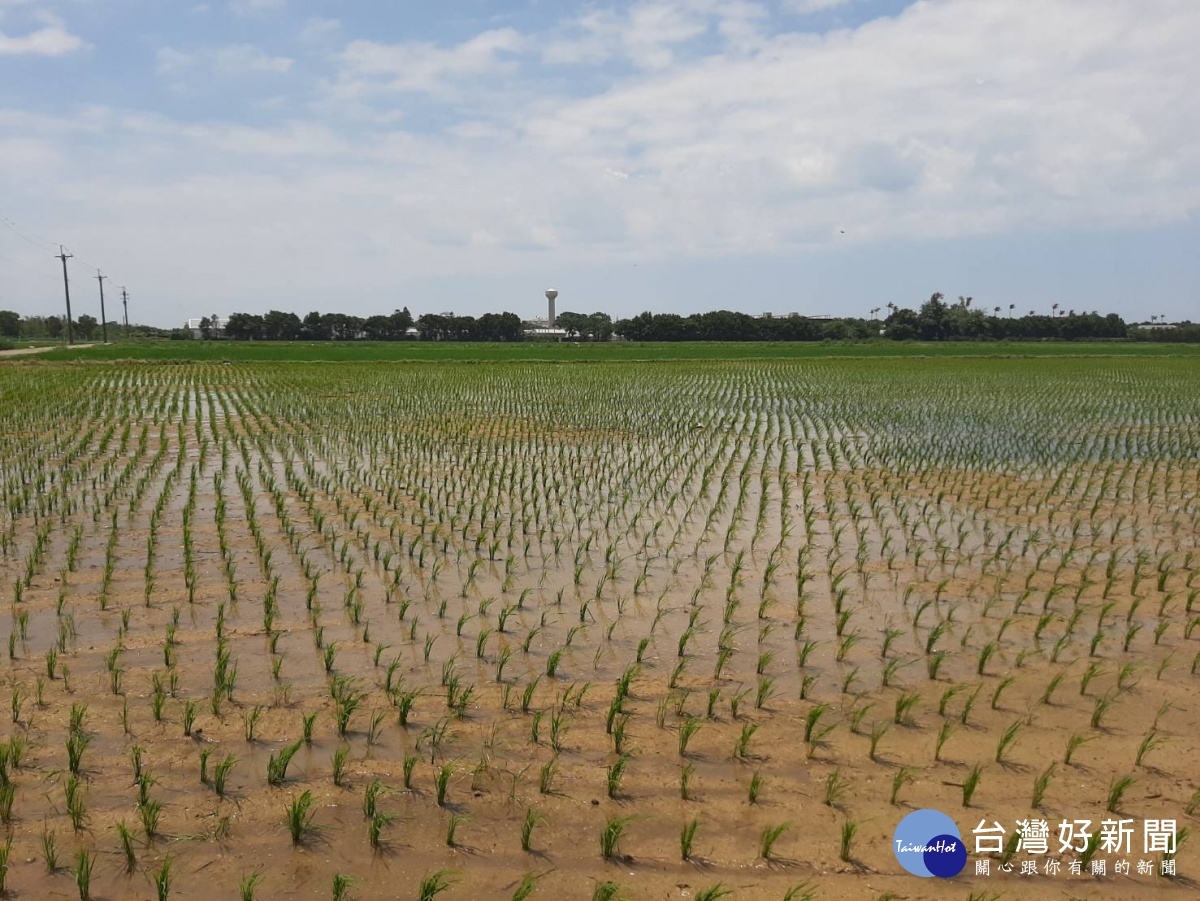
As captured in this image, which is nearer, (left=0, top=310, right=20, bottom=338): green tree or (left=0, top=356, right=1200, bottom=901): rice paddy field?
(left=0, top=356, right=1200, bottom=901): rice paddy field

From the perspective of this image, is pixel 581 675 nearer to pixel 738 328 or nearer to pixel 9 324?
pixel 738 328

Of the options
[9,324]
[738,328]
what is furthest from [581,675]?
[9,324]

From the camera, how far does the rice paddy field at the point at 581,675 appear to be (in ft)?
10.1

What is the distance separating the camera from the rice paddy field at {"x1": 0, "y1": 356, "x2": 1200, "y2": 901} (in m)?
3.08
